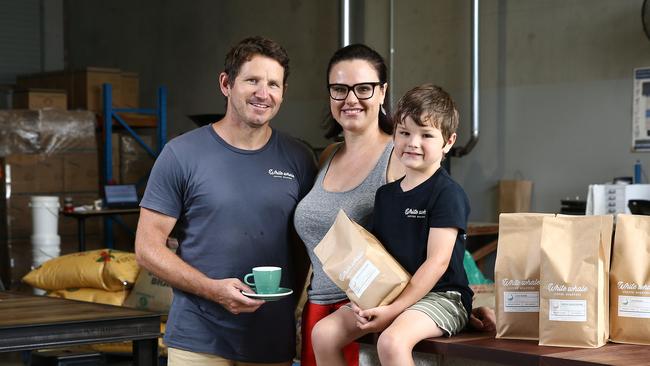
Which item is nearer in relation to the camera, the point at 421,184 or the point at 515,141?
the point at 421,184

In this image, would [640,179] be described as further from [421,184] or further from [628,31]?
[421,184]

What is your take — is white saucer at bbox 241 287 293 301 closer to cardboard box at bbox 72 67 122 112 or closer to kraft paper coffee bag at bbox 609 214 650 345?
kraft paper coffee bag at bbox 609 214 650 345

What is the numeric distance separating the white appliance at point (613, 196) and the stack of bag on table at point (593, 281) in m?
3.67

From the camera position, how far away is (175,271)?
2.40m

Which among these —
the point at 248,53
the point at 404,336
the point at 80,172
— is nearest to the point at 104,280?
the point at 80,172

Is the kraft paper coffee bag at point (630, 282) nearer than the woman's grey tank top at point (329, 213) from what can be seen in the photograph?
Yes

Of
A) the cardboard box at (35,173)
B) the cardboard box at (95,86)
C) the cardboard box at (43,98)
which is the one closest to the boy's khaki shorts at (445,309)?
the cardboard box at (35,173)

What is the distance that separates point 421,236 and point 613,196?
3.73 meters

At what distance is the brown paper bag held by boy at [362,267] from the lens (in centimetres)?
204

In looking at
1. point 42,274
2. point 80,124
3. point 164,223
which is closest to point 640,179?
point 42,274

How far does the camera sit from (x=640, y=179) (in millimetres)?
5777

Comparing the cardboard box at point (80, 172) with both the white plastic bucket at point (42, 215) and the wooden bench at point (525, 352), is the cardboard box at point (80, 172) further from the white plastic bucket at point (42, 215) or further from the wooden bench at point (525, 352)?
the wooden bench at point (525, 352)

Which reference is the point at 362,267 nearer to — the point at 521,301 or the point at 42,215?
the point at 521,301

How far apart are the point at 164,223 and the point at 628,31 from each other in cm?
449
